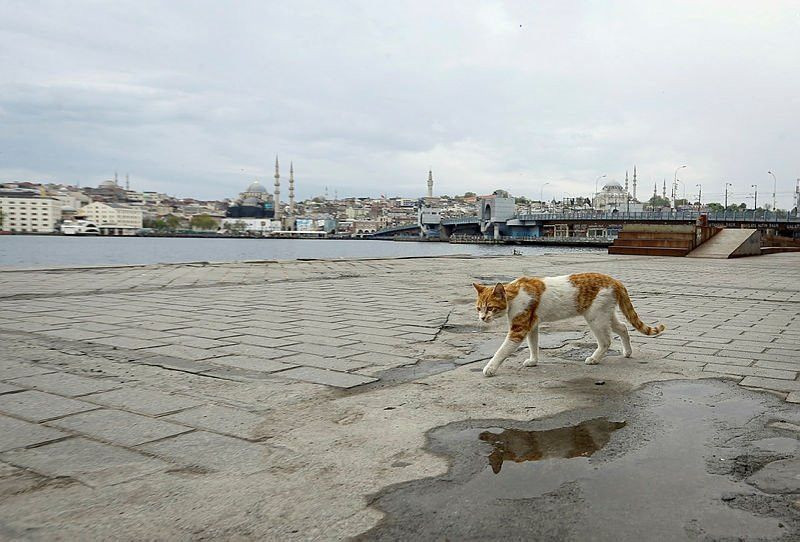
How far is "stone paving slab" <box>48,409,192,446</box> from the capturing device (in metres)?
3.19

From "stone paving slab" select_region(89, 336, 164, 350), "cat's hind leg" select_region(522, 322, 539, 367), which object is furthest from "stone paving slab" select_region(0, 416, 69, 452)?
"cat's hind leg" select_region(522, 322, 539, 367)

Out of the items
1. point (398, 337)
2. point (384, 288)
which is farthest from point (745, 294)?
point (398, 337)

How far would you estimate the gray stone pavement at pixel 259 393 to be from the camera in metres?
2.45

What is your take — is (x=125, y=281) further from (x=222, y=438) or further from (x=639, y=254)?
(x=639, y=254)

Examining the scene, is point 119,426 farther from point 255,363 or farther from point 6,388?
point 255,363

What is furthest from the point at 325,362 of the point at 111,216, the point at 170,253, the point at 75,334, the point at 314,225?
the point at 111,216

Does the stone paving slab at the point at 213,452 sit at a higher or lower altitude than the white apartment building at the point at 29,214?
lower

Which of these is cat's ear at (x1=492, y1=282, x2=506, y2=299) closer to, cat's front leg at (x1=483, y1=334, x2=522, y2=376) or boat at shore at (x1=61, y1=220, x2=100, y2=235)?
cat's front leg at (x1=483, y1=334, x2=522, y2=376)

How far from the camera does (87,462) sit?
2.85 metres

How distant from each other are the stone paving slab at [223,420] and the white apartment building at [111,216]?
171 m

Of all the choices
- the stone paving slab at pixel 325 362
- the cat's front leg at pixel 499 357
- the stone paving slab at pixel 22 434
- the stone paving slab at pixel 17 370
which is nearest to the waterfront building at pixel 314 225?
the stone paving slab at pixel 325 362

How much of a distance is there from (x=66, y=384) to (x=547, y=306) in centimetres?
341

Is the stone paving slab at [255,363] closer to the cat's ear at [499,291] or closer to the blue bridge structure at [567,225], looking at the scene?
the cat's ear at [499,291]

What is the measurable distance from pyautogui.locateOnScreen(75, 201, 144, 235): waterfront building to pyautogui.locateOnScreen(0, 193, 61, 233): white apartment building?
6758 millimetres
